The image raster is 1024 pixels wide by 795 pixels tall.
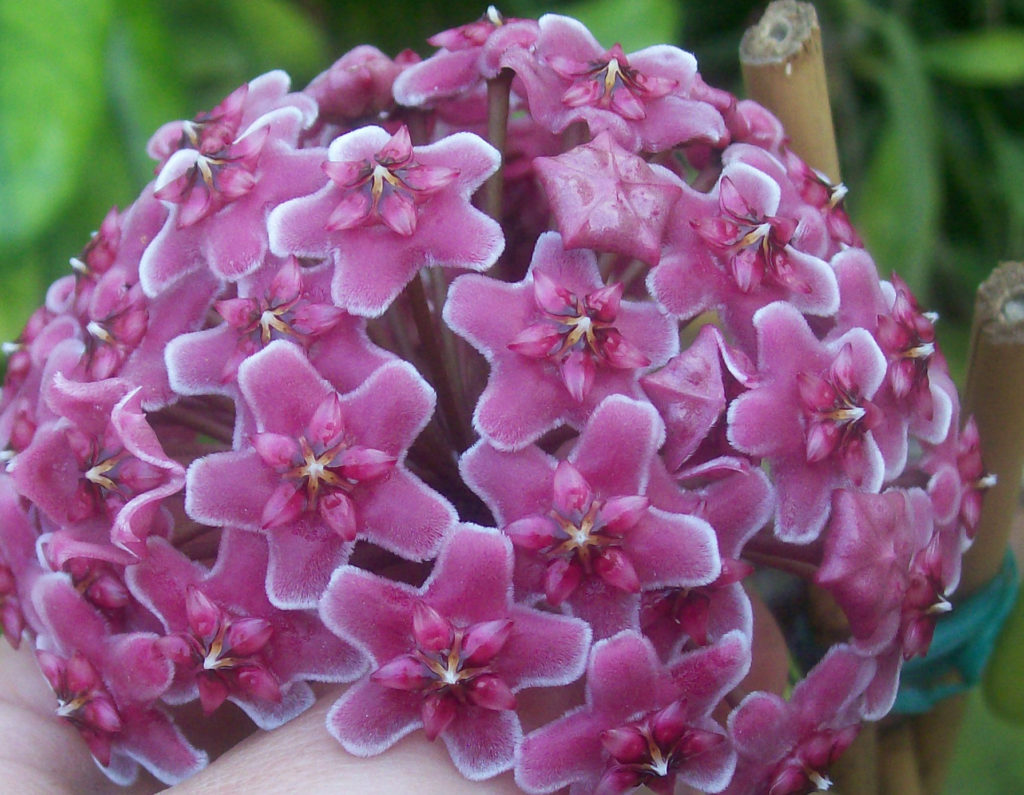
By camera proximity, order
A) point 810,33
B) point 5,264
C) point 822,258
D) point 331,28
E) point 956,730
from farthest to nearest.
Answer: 1. point 331,28
2. point 5,264
3. point 956,730
4. point 810,33
5. point 822,258

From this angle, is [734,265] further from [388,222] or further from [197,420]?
[197,420]

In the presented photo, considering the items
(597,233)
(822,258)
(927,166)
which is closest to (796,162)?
(822,258)

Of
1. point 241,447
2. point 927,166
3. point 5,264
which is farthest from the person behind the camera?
point 927,166

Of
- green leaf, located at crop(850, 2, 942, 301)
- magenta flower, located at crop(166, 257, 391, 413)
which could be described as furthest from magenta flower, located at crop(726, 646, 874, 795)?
green leaf, located at crop(850, 2, 942, 301)

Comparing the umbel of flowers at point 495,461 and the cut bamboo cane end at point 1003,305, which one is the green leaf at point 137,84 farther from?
the cut bamboo cane end at point 1003,305

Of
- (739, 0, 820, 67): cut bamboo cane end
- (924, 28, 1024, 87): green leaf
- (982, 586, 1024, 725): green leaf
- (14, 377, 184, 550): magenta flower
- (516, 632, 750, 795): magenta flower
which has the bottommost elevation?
(982, 586, 1024, 725): green leaf

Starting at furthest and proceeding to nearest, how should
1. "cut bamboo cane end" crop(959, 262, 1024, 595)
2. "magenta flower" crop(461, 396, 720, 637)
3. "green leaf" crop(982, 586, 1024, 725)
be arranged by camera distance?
1. "green leaf" crop(982, 586, 1024, 725)
2. "cut bamboo cane end" crop(959, 262, 1024, 595)
3. "magenta flower" crop(461, 396, 720, 637)

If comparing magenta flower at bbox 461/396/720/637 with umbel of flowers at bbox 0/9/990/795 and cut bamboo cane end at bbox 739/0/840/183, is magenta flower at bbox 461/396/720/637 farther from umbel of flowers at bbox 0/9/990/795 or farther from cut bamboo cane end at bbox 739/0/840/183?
cut bamboo cane end at bbox 739/0/840/183

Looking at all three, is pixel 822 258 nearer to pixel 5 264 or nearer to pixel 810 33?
pixel 810 33
